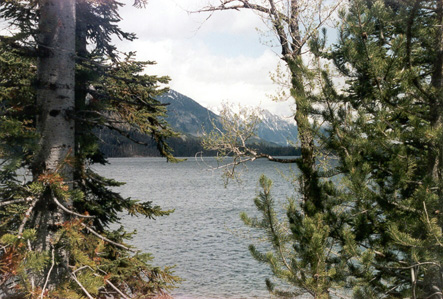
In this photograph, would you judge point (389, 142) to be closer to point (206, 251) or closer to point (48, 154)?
point (48, 154)

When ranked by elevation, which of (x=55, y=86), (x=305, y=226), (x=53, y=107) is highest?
(x=55, y=86)

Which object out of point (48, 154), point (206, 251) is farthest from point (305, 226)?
point (206, 251)

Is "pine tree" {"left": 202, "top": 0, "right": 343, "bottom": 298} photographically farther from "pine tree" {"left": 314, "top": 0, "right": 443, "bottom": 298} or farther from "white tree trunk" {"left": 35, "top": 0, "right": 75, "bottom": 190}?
"white tree trunk" {"left": 35, "top": 0, "right": 75, "bottom": 190}

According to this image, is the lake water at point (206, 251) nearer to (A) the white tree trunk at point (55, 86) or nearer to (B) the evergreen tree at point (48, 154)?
(B) the evergreen tree at point (48, 154)

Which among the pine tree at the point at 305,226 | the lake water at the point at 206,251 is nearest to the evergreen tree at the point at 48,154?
the pine tree at the point at 305,226

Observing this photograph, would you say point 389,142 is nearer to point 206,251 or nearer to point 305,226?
point 305,226

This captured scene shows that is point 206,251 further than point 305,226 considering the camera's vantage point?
Yes

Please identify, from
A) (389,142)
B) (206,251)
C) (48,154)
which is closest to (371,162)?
(389,142)

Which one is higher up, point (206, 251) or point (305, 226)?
point (305, 226)

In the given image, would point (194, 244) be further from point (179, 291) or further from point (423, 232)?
point (423, 232)

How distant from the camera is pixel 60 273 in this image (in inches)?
226

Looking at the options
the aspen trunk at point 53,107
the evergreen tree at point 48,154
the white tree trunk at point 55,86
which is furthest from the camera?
the white tree trunk at point 55,86

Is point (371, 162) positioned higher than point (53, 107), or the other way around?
point (53, 107)

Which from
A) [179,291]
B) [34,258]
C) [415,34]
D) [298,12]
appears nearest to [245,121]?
[298,12]
